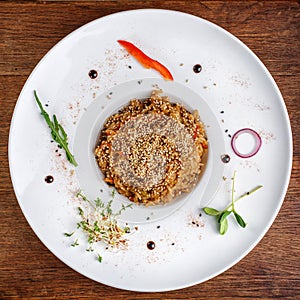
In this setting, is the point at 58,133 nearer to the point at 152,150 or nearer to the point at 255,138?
the point at 152,150

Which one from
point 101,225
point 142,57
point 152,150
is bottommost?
point 101,225

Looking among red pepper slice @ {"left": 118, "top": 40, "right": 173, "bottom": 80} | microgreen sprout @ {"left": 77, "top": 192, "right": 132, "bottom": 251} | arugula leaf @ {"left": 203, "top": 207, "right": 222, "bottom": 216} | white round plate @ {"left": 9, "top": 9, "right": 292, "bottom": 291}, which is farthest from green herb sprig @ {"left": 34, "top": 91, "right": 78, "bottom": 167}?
arugula leaf @ {"left": 203, "top": 207, "right": 222, "bottom": 216}

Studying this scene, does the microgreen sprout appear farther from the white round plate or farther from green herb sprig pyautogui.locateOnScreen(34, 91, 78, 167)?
green herb sprig pyautogui.locateOnScreen(34, 91, 78, 167)

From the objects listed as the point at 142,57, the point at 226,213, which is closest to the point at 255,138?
the point at 226,213

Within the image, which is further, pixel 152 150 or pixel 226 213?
pixel 152 150

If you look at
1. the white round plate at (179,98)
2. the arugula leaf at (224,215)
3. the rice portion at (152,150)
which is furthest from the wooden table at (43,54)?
the rice portion at (152,150)

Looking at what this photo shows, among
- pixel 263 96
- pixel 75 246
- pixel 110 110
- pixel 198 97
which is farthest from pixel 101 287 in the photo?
pixel 263 96

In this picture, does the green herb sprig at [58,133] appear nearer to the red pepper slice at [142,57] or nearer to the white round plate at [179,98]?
the white round plate at [179,98]
